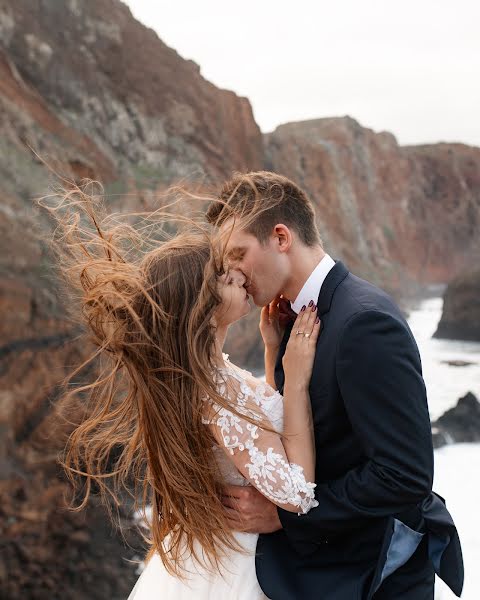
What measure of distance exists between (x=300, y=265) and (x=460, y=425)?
336 inches

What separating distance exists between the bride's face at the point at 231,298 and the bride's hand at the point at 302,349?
18cm

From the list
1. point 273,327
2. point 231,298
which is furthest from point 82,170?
point 231,298

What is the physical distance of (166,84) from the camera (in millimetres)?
17016

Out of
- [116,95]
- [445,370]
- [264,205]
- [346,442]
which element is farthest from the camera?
[445,370]

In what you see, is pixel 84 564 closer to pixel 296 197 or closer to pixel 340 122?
pixel 296 197

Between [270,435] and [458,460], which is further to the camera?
[458,460]

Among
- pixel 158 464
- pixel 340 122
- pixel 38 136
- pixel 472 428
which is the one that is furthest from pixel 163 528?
pixel 340 122

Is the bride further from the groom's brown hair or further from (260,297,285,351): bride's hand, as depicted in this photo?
(260,297,285,351): bride's hand

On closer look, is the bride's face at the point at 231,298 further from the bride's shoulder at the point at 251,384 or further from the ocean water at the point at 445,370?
the ocean water at the point at 445,370

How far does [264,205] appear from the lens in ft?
7.48

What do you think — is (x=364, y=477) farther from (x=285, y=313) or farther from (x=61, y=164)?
(x=61, y=164)

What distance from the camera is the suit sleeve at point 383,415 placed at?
6.02ft

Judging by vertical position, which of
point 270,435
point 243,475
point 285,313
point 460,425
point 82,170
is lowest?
point 460,425

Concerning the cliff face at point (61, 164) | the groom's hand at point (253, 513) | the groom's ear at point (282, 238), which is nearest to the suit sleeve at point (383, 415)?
the groom's hand at point (253, 513)
